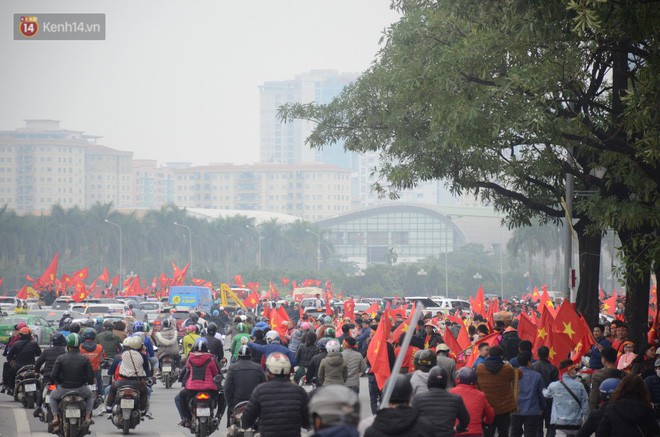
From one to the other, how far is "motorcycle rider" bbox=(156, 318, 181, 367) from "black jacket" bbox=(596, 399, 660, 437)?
15.8 m

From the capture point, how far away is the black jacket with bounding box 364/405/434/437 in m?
8.00

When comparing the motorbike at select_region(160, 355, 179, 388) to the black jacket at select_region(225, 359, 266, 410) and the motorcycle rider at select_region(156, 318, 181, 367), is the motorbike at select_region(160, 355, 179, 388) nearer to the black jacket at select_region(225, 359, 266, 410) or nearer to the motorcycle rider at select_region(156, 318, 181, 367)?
the motorcycle rider at select_region(156, 318, 181, 367)

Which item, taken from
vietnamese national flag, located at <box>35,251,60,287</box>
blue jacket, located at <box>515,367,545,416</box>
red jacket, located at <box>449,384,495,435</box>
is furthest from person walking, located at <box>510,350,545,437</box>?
vietnamese national flag, located at <box>35,251,60,287</box>

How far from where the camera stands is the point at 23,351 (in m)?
20.2

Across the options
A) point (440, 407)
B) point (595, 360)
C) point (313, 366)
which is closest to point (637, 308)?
point (595, 360)

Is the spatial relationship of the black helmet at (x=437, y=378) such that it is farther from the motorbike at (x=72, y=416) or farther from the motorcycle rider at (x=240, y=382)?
the motorbike at (x=72, y=416)

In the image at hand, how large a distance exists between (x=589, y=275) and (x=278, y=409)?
1693 centimetres

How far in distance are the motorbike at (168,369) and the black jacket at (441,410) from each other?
50.0 feet

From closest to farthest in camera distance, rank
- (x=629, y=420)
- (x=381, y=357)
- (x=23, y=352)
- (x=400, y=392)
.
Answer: (x=400, y=392), (x=629, y=420), (x=381, y=357), (x=23, y=352)

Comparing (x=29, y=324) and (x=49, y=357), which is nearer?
(x=49, y=357)

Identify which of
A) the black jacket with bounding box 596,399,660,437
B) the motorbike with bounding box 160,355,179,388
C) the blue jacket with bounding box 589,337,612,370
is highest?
the black jacket with bounding box 596,399,660,437

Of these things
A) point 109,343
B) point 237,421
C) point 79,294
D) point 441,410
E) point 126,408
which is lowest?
point 126,408

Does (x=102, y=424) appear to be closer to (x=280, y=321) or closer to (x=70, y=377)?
(x=70, y=377)

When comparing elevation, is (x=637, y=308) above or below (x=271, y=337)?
above
